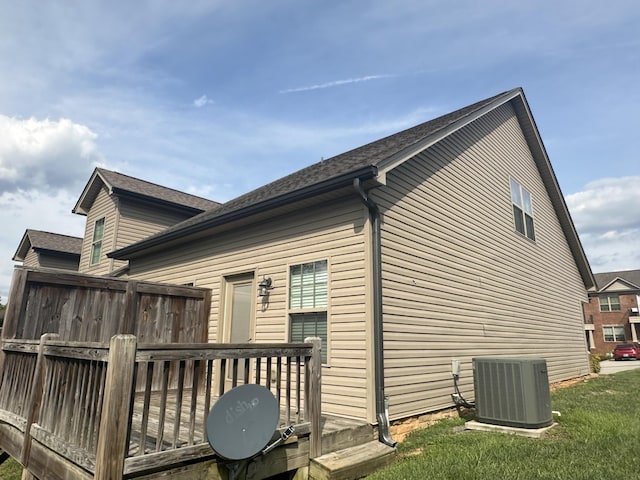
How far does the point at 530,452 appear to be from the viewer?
447 cm

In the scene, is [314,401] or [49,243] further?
[49,243]

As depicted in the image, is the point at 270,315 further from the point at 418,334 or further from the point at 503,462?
the point at 503,462

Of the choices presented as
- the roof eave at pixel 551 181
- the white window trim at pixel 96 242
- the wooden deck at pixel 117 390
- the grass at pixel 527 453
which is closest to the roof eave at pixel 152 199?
the white window trim at pixel 96 242

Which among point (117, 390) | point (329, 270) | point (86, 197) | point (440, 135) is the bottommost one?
point (117, 390)

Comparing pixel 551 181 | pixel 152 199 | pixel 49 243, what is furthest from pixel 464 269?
pixel 49 243

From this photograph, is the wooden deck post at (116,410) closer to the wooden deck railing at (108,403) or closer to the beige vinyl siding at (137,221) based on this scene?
the wooden deck railing at (108,403)

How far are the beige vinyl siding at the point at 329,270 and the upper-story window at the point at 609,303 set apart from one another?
42.9m

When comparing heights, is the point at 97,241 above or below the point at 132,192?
below

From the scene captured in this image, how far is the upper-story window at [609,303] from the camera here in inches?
1495

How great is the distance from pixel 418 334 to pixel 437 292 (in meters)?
0.97

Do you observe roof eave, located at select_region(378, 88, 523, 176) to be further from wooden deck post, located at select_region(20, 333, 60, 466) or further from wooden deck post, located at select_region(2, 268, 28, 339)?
wooden deck post, located at select_region(2, 268, 28, 339)

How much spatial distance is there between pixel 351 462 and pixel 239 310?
3866 millimetres

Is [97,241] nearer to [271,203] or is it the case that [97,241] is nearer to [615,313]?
[271,203]

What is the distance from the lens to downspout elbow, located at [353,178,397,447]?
5.04 metres
